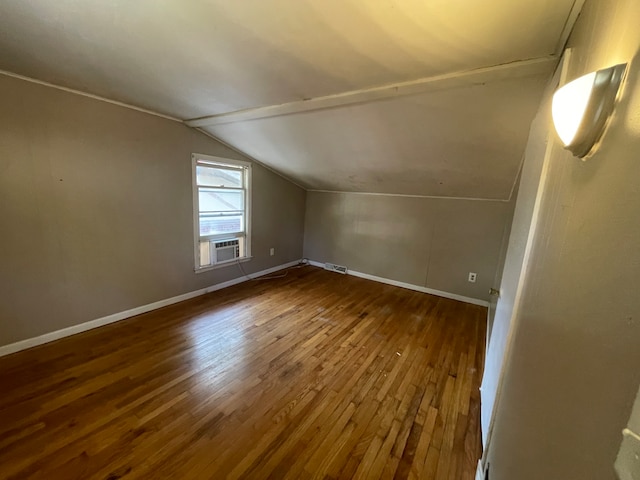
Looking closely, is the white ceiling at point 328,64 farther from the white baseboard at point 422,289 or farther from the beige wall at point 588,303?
the white baseboard at point 422,289

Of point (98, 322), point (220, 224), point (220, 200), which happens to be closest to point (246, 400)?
point (98, 322)

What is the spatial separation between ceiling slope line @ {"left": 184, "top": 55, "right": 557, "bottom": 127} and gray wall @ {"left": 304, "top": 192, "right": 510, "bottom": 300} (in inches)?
89.4

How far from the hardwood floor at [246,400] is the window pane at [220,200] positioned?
1.38m

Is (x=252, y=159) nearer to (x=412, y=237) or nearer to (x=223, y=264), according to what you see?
(x=223, y=264)

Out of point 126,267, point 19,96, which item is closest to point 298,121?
point 19,96

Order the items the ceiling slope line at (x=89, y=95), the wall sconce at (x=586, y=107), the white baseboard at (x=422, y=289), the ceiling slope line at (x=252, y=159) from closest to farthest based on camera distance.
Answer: the wall sconce at (x=586, y=107) < the ceiling slope line at (x=89, y=95) < the ceiling slope line at (x=252, y=159) < the white baseboard at (x=422, y=289)

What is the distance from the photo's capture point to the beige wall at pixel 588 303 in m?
0.41

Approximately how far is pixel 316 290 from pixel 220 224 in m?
1.65

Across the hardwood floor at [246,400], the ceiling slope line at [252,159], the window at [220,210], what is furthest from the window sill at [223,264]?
the ceiling slope line at [252,159]

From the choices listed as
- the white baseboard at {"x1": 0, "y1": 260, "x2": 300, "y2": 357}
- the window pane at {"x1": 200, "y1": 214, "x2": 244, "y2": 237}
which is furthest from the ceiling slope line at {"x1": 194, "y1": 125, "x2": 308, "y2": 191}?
the white baseboard at {"x1": 0, "y1": 260, "x2": 300, "y2": 357}

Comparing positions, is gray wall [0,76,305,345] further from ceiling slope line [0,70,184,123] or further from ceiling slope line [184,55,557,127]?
ceiling slope line [184,55,557,127]

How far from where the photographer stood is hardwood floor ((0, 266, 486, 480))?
4.75 ft

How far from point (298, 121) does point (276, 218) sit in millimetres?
2212

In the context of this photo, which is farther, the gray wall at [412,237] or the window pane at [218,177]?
the gray wall at [412,237]
